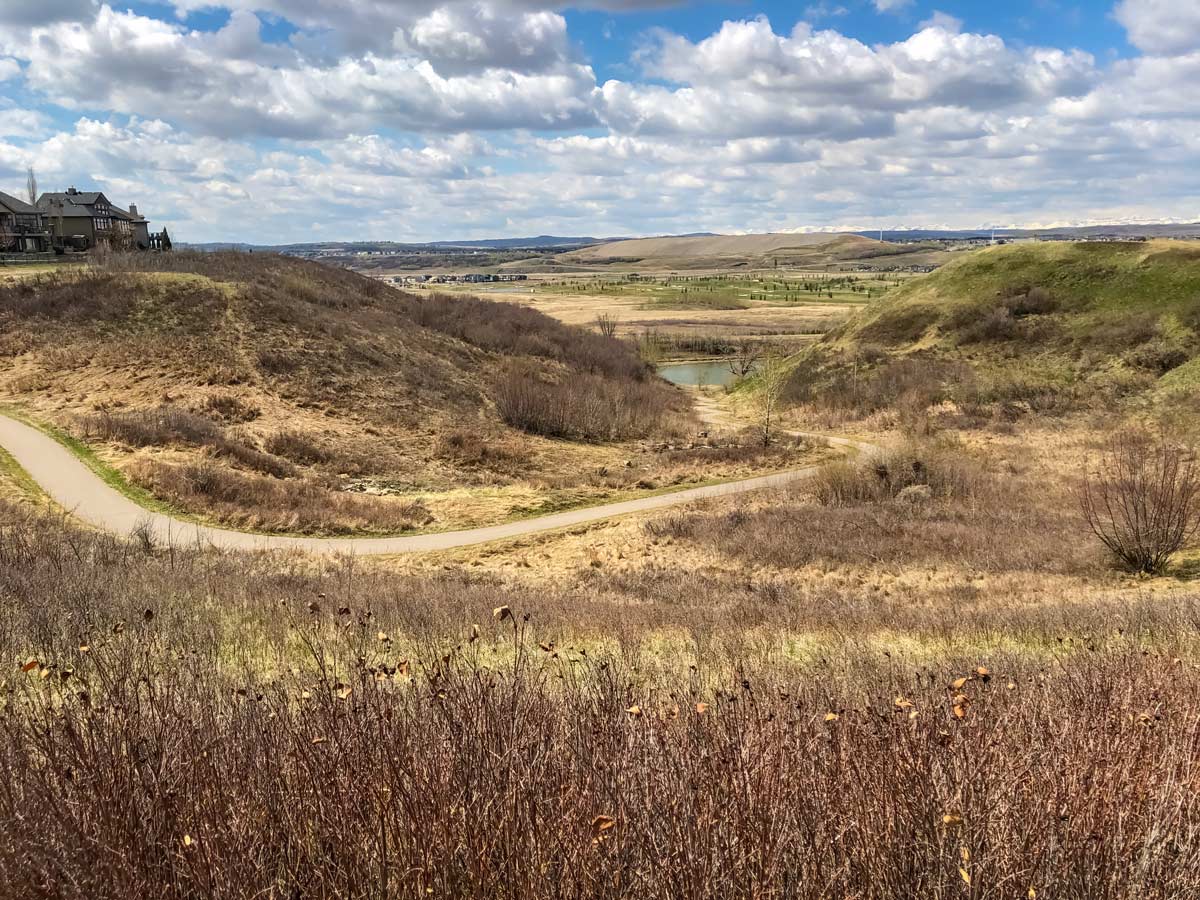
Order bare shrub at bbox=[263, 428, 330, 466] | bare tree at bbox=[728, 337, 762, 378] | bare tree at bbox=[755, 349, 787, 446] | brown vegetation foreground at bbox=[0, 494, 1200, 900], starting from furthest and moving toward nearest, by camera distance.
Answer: bare tree at bbox=[728, 337, 762, 378] → bare tree at bbox=[755, 349, 787, 446] → bare shrub at bbox=[263, 428, 330, 466] → brown vegetation foreground at bbox=[0, 494, 1200, 900]

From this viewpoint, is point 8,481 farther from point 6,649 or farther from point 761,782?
point 761,782

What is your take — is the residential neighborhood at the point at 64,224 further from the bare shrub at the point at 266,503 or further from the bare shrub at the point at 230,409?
the bare shrub at the point at 266,503

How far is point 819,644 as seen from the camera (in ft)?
35.0

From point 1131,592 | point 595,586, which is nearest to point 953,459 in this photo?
point 1131,592

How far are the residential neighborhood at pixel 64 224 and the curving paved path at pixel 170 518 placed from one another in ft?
192

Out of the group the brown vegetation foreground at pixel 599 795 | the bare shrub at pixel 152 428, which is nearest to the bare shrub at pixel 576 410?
the bare shrub at pixel 152 428

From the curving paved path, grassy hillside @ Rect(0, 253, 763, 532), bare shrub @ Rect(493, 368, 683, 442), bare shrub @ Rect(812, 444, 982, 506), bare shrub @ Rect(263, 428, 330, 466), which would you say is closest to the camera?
the curving paved path

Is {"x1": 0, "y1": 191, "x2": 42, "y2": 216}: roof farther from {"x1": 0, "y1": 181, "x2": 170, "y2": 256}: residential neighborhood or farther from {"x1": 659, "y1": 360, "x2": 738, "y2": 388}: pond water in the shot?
{"x1": 659, "y1": 360, "x2": 738, "y2": 388}: pond water

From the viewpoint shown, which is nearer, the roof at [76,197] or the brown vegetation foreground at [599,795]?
the brown vegetation foreground at [599,795]

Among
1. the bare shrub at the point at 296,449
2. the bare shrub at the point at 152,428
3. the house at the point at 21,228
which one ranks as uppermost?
the house at the point at 21,228

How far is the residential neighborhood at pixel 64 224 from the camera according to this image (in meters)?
75.9

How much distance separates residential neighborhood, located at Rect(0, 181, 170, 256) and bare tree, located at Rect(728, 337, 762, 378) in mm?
61851

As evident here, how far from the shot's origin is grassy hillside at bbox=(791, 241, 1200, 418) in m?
48.5

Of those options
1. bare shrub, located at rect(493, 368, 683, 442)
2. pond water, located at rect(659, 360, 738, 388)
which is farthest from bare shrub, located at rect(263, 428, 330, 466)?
pond water, located at rect(659, 360, 738, 388)
